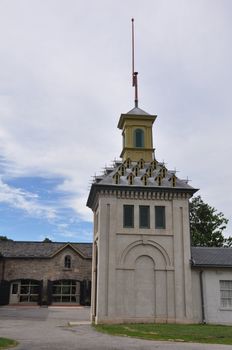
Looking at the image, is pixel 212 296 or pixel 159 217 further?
pixel 159 217

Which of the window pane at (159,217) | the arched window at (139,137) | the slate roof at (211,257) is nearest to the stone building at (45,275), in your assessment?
the slate roof at (211,257)

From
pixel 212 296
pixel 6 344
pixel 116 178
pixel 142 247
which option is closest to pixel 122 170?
pixel 116 178

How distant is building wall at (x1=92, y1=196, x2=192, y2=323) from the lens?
2569 centimetres

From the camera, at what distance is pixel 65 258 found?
166 feet

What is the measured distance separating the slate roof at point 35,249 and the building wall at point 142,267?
2430 centimetres

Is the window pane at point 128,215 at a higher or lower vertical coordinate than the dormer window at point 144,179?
lower

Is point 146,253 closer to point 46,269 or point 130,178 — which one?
point 130,178

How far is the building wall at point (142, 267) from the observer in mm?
25688

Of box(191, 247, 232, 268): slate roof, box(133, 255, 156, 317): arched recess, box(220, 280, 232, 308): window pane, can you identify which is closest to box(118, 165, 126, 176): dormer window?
box(133, 255, 156, 317): arched recess

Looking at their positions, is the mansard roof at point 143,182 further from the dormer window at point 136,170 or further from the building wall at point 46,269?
the building wall at point 46,269

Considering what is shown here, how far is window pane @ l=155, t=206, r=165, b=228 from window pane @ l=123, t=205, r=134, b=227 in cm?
157

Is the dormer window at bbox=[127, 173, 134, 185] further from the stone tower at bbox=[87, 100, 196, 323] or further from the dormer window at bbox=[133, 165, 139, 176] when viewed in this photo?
Result: the dormer window at bbox=[133, 165, 139, 176]

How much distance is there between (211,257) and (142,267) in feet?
15.4

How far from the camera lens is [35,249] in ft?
168
